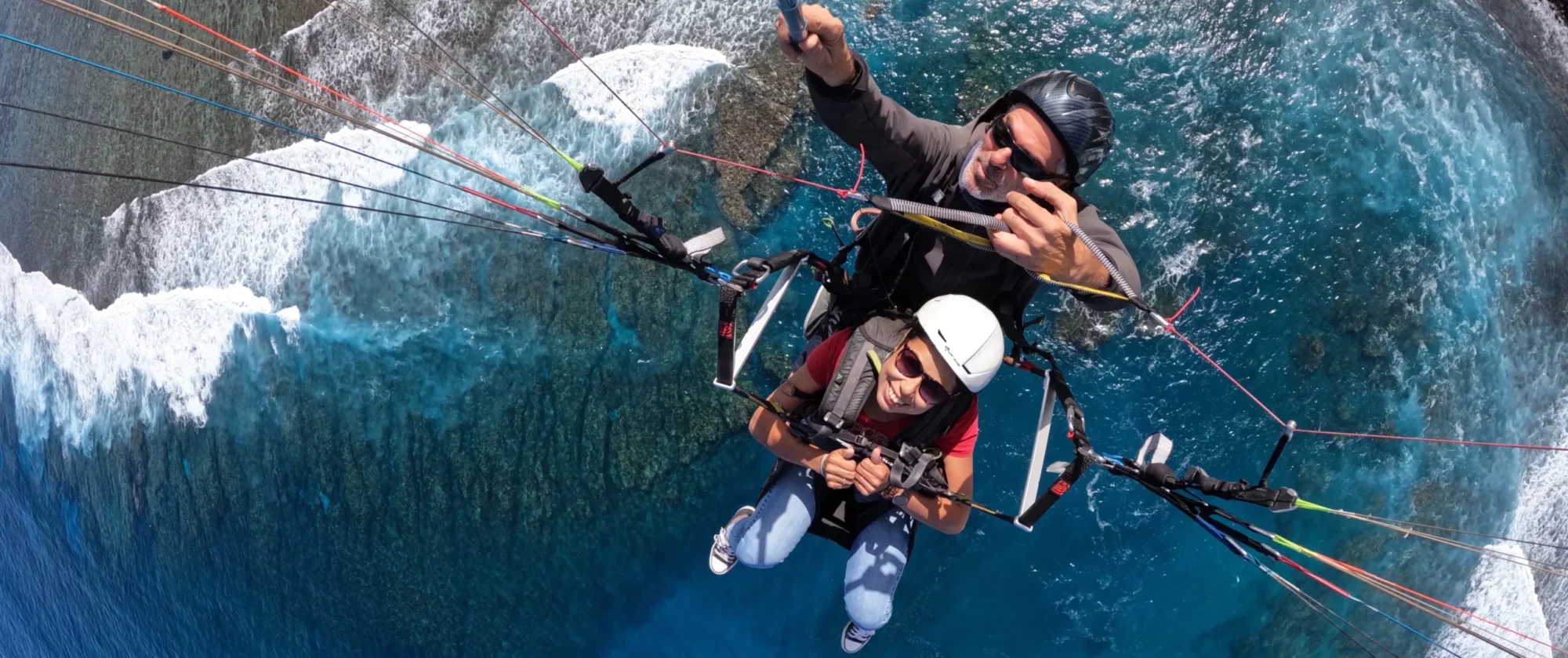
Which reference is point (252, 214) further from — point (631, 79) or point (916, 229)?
point (916, 229)

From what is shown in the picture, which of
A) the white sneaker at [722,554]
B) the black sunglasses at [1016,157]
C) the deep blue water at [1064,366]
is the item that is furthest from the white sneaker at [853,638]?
the black sunglasses at [1016,157]

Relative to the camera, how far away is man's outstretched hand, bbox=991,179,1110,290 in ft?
7.77

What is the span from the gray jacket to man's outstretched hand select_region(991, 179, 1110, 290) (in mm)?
245

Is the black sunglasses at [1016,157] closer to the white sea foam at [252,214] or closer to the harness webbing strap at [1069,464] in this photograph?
the harness webbing strap at [1069,464]

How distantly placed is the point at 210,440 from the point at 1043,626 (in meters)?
5.64

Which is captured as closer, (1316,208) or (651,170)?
(1316,208)

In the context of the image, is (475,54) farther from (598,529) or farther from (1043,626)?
(1043,626)

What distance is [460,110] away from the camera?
520 cm

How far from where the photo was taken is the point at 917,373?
2.88 m

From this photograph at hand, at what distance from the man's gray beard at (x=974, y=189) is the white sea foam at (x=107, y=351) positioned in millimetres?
4938

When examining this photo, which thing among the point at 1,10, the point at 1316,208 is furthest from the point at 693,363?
the point at 1,10

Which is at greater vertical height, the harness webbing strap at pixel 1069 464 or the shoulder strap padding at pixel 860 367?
the shoulder strap padding at pixel 860 367

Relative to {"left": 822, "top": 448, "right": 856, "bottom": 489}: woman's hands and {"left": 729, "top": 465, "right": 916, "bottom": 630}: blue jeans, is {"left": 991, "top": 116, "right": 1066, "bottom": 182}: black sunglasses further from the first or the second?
{"left": 729, "top": 465, "right": 916, "bottom": 630}: blue jeans

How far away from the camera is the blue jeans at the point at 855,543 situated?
12.1 feet
